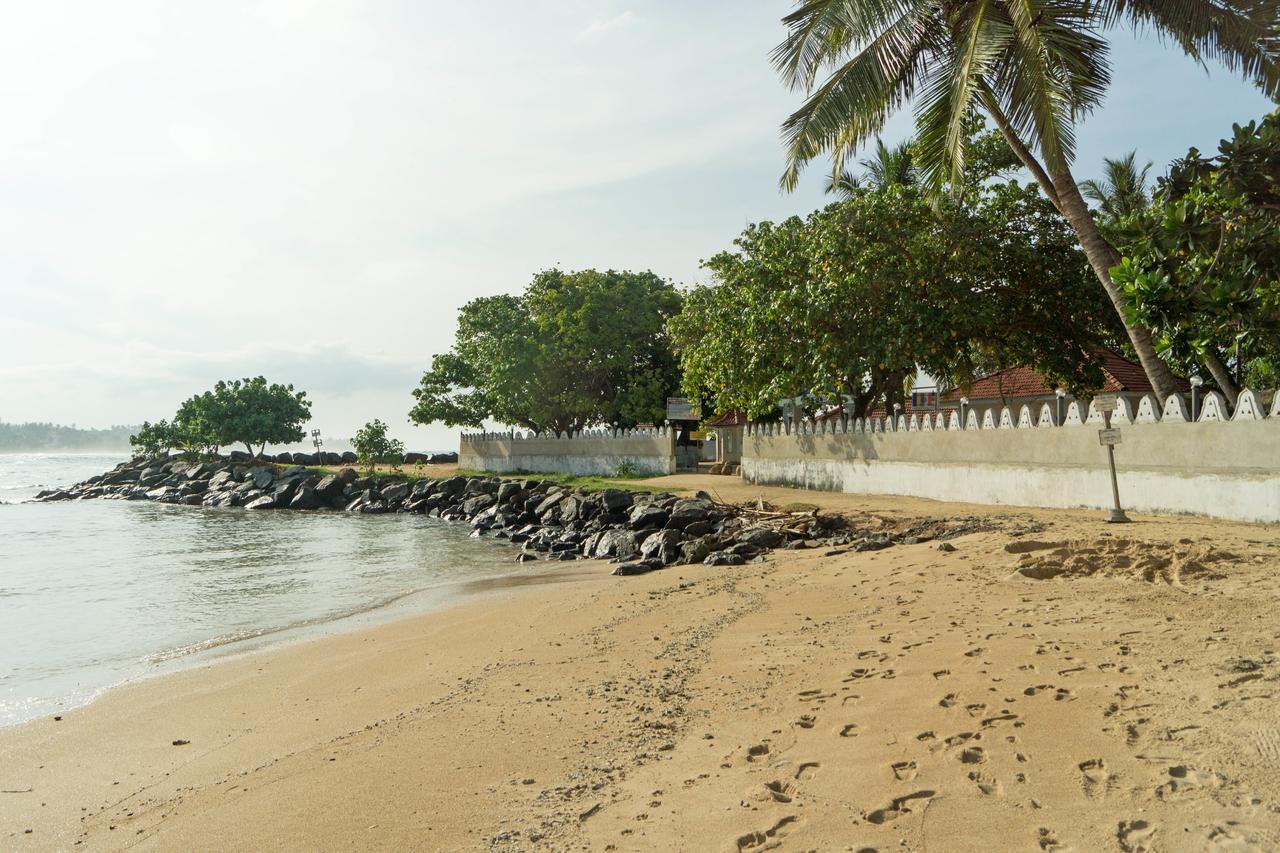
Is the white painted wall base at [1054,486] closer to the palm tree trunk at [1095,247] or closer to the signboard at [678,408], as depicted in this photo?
the palm tree trunk at [1095,247]

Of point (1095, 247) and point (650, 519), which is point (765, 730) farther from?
point (650, 519)

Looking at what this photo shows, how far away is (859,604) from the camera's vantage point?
27.4 feet

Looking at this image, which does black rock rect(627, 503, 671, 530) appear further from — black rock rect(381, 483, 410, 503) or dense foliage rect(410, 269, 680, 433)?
dense foliage rect(410, 269, 680, 433)

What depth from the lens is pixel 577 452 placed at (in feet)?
124

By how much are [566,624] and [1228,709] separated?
620 cm

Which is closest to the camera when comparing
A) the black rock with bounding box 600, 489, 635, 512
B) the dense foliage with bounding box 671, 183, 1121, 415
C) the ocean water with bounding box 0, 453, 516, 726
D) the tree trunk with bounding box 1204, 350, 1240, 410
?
the ocean water with bounding box 0, 453, 516, 726

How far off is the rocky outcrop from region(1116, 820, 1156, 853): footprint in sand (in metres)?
8.13

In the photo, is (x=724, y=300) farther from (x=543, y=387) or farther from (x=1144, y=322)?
(x=543, y=387)

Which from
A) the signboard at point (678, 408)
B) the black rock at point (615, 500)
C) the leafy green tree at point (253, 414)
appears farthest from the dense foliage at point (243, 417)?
the black rock at point (615, 500)

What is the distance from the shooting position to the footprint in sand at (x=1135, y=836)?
3469 millimetres

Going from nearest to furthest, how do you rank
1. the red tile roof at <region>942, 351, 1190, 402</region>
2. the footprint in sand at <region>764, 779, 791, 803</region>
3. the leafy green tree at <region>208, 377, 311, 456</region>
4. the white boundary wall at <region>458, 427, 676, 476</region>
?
the footprint in sand at <region>764, 779, 791, 803</region>, the red tile roof at <region>942, 351, 1190, 402</region>, the white boundary wall at <region>458, 427, 676, 476</region>, the leafy green tree at <region>208, 377, 311, 456</region>

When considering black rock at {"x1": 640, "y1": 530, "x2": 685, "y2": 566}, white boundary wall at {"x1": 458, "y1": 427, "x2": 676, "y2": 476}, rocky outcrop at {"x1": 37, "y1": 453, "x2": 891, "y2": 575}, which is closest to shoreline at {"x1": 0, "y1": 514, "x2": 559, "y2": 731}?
black rock at {"x1": 640, "y1": 530, "x2": 685, "y2": 566}

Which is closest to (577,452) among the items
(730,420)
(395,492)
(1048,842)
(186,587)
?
(730,420)

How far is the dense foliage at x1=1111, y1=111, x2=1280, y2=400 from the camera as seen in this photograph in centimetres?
1031
